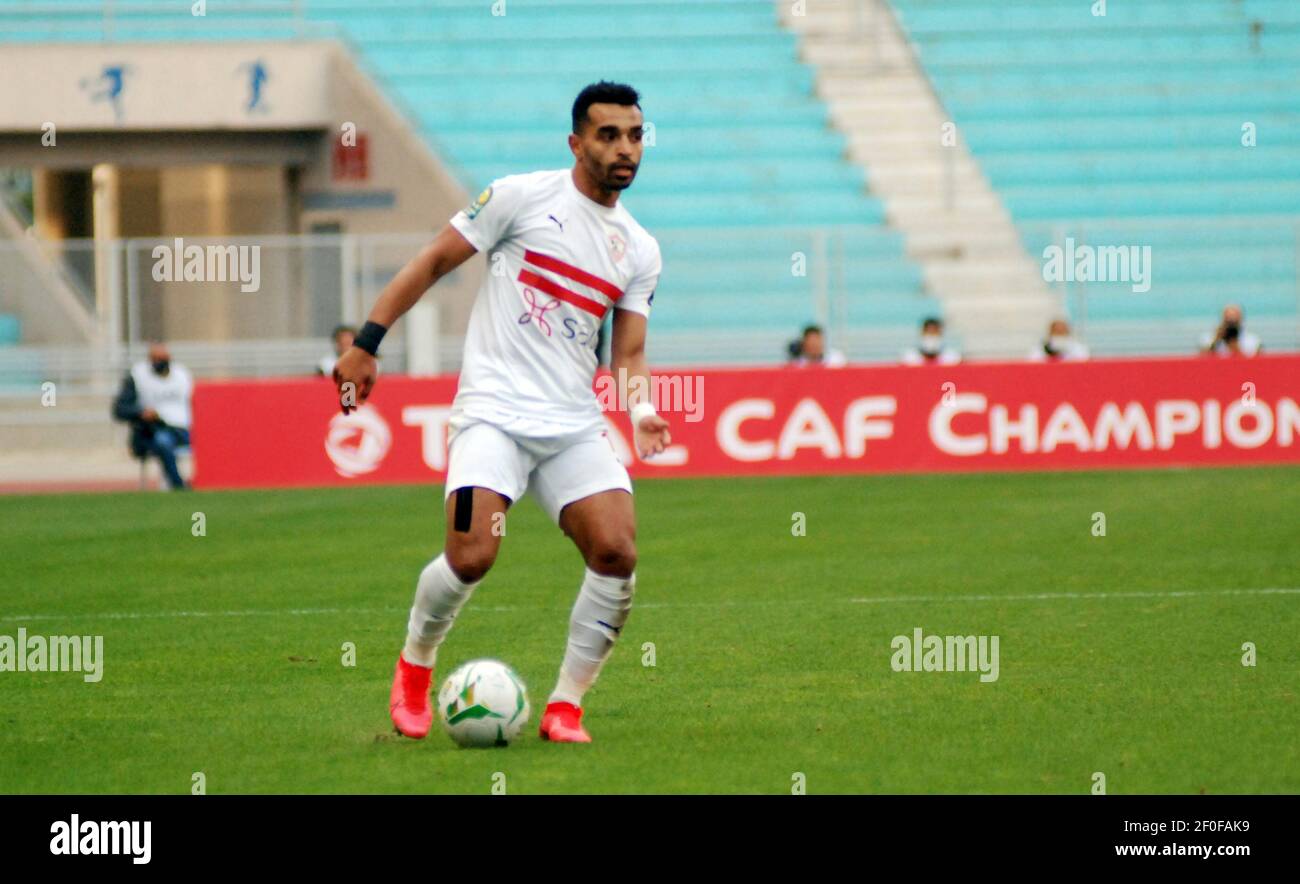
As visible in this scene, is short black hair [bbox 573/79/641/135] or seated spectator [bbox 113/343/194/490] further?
seated spectator [bbox 113/343/194/490]

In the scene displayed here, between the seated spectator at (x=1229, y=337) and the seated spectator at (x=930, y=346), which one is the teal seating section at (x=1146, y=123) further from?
the seated spectator at (x=930, y=346)

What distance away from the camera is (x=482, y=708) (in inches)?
281

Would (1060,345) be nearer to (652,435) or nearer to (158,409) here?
(158,409)

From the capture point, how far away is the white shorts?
7066mm

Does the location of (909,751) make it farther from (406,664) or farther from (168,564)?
(168,564)

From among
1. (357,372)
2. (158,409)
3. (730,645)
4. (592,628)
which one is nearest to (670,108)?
(158,409)

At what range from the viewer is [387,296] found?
7.02 m

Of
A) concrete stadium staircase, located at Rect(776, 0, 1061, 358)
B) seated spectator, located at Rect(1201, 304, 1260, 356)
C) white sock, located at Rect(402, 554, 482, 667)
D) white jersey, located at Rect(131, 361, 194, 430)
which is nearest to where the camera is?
white sock, located at Rect(402, 554, 482, 667)

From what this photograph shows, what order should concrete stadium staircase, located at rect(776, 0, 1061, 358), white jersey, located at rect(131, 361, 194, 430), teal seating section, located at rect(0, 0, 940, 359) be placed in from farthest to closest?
concrete stadium staircase, located at rect(776, 0, 1061, 358) → teal seating section, located at rect(0, 0, 940, 359) → white jersey, located at rect(131, 361, 194, 430)

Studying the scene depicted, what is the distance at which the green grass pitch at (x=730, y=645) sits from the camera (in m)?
6.74

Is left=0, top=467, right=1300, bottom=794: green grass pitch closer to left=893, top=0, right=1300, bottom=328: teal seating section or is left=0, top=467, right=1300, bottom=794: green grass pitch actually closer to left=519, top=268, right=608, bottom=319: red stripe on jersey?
left=519, top=268, right=608, bottom=319: red stripe on jersey

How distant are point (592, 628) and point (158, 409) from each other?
49.2 feet

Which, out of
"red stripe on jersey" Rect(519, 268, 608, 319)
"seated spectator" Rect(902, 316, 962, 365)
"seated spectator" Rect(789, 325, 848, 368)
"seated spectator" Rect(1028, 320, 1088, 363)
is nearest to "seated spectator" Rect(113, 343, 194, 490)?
"seated spectator" Rect(789, 325, 848, 368)

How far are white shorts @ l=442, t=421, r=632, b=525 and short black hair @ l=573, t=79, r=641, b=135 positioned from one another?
1.07 metres
